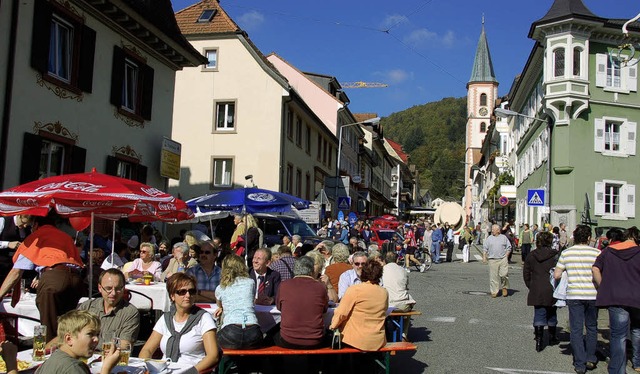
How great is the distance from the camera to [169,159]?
19.5 metres

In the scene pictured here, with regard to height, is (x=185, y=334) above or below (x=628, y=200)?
below

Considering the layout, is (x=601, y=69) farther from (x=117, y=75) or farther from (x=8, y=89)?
(x=8, y=89)

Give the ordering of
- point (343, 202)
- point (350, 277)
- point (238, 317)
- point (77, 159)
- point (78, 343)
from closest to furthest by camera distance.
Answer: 1. point (78, 343)
2. point (238, 317)
3. point (350, 277)
4. point (77, 159)
5. point (343, 202)

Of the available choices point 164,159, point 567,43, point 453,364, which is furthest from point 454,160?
point 453,364

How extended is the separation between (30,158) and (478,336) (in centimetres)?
914

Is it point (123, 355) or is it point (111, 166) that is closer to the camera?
point (123, 355)

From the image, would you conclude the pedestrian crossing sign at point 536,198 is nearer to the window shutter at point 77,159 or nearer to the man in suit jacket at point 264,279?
the window shutter at point 77,159

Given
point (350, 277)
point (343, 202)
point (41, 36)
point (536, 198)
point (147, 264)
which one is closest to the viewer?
point (350, 277)

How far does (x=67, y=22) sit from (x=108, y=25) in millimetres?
1665

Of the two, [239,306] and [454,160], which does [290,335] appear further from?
[454,160]

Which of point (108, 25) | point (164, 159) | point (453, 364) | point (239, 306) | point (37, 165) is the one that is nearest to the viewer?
point (239, 306)

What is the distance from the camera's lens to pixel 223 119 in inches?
1261

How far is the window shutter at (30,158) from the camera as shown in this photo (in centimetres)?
1277

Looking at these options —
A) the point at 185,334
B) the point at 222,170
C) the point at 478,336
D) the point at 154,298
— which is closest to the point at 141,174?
the point at 154,298
